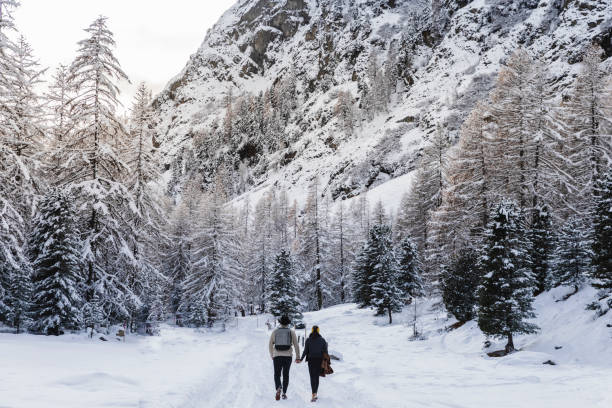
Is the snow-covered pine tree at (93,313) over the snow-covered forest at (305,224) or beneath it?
beneath

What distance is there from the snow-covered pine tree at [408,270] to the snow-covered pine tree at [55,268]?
24885 millimetres

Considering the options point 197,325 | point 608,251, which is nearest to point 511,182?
point 608,251

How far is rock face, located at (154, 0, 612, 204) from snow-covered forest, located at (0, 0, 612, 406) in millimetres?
49529

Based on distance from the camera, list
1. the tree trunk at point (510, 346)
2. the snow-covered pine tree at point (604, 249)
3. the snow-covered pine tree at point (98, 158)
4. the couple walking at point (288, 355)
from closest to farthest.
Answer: the couple walking at point (288, 355), the snow-covered pine tree at point (604, 249), the tree trunk at point (510, 346), the snow-covered pine tree at point (98, 158)

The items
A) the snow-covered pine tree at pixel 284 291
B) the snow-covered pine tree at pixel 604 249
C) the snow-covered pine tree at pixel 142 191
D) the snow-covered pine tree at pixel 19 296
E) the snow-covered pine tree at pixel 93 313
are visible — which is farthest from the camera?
the snow-covered pine tree at pixel 284 291

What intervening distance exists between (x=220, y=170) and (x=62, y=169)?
131m

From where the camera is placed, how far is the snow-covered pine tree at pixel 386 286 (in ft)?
101

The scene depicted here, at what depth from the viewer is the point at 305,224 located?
4941 cm

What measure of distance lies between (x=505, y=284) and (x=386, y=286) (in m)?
16.1

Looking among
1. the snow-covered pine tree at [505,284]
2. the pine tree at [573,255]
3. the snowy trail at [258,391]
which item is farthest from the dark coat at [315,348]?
the pine tree at [573,255]

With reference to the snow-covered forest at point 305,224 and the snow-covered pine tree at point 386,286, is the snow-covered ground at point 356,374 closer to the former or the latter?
the snow-covered forest at point 305,224

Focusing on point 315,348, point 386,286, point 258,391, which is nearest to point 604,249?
point 315,348

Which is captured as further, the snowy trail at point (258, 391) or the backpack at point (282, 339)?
the backpack at point (282, 339)

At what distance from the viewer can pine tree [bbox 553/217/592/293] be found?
16.7 m
